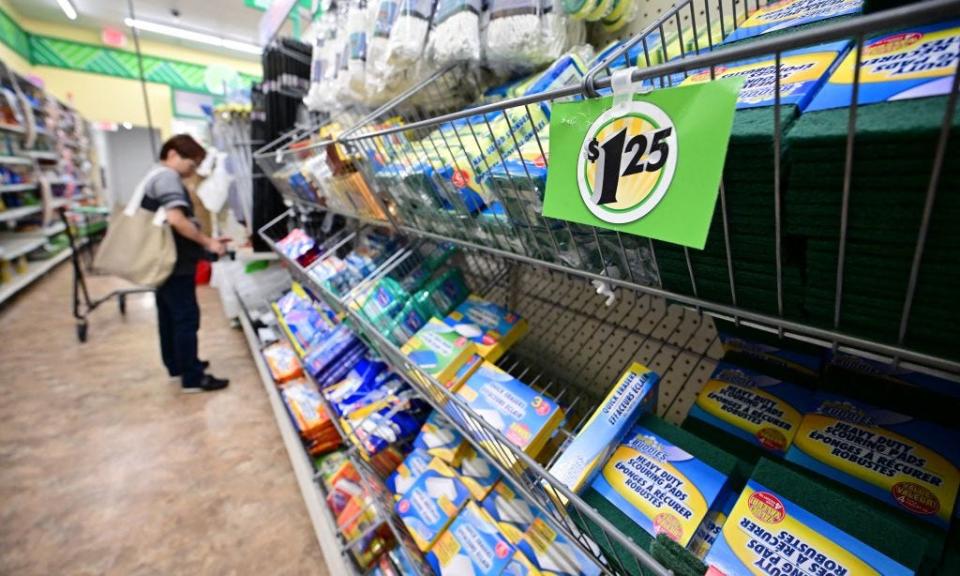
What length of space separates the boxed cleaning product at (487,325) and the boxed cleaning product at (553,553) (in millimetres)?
390

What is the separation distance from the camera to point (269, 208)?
2.98 m

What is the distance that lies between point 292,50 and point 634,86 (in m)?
2.80

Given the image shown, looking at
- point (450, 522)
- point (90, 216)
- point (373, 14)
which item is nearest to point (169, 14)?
point (90, 216)

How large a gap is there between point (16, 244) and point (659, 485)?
24.2ft

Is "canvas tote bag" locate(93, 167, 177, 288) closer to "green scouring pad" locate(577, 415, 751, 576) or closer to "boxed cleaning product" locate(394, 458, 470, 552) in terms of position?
"boxed cleaning product" locate(394, 458, 470, 552)

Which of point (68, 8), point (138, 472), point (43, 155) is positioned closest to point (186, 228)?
point (138, 472)

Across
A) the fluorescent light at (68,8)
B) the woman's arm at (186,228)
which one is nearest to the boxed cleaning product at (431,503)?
the woman's arm at (186,228)

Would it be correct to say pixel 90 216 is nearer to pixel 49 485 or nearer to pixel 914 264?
pixel 49 485

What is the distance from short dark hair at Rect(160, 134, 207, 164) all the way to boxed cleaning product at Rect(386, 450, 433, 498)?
2.44 meters

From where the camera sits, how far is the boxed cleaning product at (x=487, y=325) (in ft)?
3.40

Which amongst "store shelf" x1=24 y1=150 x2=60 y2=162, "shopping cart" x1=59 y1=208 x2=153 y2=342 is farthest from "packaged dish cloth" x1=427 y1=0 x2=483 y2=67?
"store shelf" x1=24 y1=150 x2=60 y2=162

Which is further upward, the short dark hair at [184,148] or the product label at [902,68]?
the product label at [902,68]

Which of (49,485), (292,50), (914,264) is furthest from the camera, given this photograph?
(292,50)

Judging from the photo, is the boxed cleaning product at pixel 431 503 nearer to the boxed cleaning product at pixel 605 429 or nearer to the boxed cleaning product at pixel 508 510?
the boxed cleaning product at pixel 508 510
